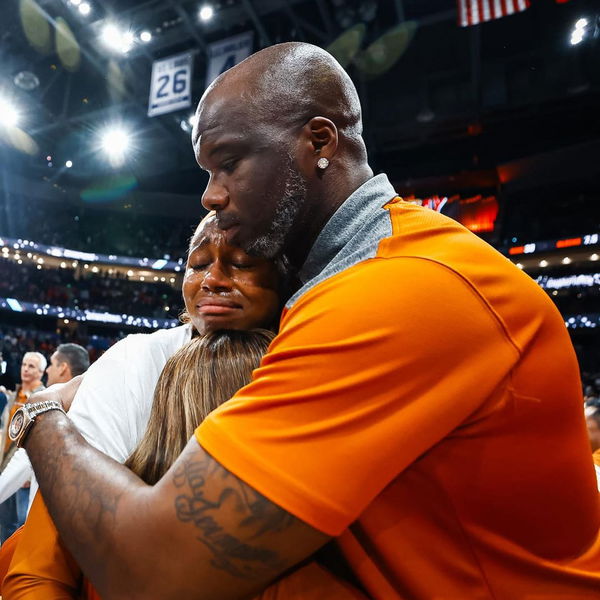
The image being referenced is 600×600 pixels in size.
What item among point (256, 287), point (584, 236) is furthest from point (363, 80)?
point (256, 287)

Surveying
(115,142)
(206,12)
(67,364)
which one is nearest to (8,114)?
(115,142)

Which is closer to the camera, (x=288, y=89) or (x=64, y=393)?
(x=288, y=89)

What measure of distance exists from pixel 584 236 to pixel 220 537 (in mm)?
19749

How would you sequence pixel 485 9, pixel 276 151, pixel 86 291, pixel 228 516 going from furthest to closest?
pixel 86 291
pixel 485 9
pixel 276 151
pixel 228 516

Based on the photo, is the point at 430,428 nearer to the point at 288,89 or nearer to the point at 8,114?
the point at 288,89

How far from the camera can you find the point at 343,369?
0.79 m

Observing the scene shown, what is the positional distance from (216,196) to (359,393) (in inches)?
25.5

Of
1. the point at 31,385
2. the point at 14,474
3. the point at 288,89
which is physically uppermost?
the point at 31,385

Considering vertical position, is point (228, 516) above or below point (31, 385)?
below

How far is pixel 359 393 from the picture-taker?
2.59 feet

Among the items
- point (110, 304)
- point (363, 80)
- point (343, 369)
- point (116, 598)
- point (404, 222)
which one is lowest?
point (116, 598)

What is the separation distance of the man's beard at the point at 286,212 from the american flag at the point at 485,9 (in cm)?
804

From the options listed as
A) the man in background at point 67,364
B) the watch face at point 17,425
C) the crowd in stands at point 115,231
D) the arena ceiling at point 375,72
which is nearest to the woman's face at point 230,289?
the watch face at point 17,425

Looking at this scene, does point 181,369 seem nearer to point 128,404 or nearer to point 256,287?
point 128,404
